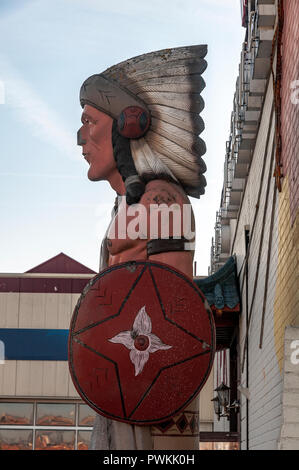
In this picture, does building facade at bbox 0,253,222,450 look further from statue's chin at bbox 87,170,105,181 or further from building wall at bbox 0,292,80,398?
statue's chin at bbox 87,170,105,181

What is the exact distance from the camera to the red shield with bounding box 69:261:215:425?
7000 millimetres

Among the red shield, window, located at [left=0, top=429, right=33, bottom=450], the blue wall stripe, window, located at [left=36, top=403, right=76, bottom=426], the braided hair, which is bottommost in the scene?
the red shield

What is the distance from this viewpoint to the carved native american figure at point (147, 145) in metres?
7.89

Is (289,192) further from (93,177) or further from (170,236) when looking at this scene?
(93,177)

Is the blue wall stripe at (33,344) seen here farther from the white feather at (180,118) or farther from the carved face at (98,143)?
the white feather at (180,118)

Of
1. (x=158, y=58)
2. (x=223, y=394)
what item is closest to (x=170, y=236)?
(x=158, y=58)

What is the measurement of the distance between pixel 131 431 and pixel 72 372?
0.71 meters

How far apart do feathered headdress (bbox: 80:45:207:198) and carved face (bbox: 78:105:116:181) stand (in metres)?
0.09

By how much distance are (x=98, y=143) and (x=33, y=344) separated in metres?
11.6

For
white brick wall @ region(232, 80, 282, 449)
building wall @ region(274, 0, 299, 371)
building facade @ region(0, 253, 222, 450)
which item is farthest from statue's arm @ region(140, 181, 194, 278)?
building facade @ region(0, 253, 222, 450)

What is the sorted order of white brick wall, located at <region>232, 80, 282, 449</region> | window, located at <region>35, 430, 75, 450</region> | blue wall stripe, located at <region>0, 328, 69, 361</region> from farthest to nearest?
1. window, located at <region>35, 430, 75, 450</region>
2. blue wall stripe, located at <region>0, 328, 69, 361</region>
3. white brick wall, located at <region>232, 80, 282, 449</region>

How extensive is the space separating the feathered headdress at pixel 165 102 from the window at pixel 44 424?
12.5m

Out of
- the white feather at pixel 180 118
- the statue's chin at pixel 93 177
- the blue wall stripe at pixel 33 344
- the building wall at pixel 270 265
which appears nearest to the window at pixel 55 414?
the blue wall stripe at pixel 33 344

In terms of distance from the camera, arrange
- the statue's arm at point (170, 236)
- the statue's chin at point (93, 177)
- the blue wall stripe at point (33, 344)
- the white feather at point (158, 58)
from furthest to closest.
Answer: the blue wall stripe at point (33, 344) < the statue's chin at point (93, 177) < the white feather at point (158, 58) < the statue's arm at point (170, 236)
